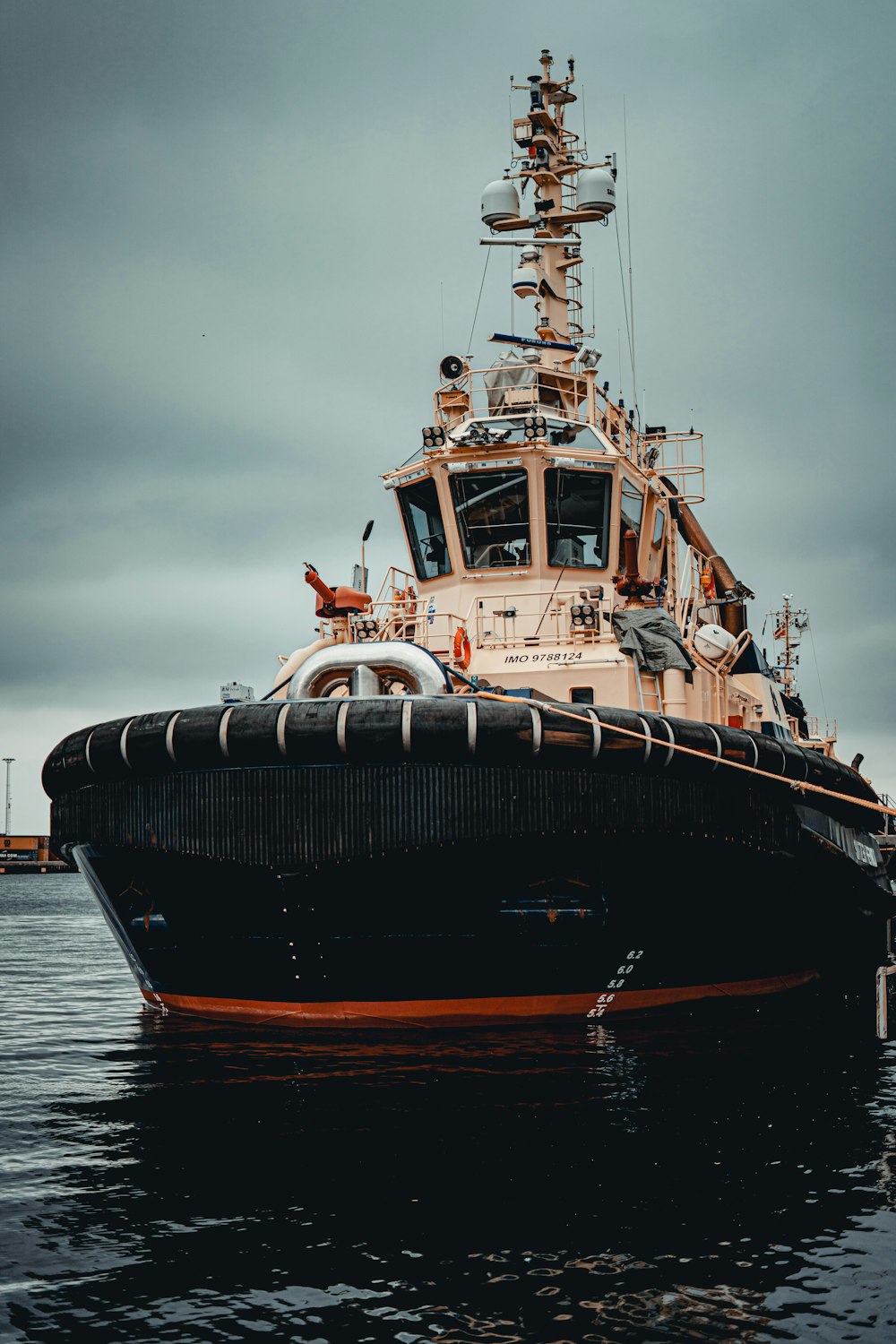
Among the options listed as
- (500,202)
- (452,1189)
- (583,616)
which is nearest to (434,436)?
(583,616)

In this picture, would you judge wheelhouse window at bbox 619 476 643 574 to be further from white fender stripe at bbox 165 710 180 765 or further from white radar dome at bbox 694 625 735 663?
white fender stripe at bbox 165 710 180 765

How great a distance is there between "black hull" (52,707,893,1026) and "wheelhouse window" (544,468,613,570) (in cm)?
372

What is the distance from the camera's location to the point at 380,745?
8414 mm

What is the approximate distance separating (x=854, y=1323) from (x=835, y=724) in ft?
52.8

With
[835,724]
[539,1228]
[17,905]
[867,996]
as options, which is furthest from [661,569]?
[17,905]

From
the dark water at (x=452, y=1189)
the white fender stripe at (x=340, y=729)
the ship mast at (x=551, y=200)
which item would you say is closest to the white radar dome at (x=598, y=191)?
the ship mast at (x=551, y=200)

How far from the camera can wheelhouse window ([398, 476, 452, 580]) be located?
43.6 feet

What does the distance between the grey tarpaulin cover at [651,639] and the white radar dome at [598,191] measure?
7.33m

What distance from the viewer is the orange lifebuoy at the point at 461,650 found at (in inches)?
437

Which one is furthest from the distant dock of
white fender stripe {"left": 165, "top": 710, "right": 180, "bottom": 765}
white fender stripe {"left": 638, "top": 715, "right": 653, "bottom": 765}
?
white fender stripe {"left": 638, "top": 715, "right": 653, "bottom": 765}

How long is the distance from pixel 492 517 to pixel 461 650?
230cm

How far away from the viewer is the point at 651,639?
36.1 ft

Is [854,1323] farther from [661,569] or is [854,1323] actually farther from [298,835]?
[661,569]

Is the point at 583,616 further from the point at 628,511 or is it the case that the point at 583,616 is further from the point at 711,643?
the point at 628,511
